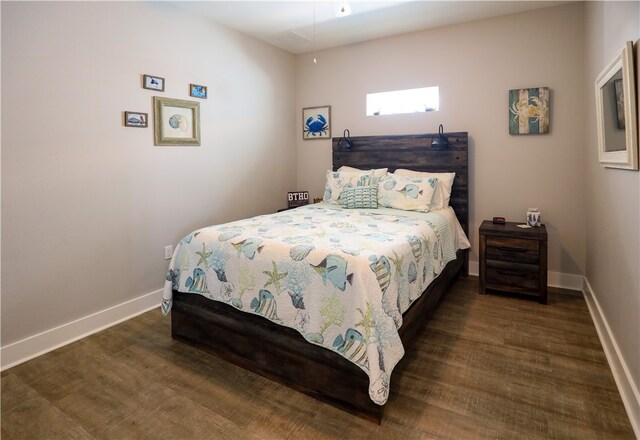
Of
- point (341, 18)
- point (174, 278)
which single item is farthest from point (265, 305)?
point (341, 18)

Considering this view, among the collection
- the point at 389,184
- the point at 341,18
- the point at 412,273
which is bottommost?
the point at 412,273

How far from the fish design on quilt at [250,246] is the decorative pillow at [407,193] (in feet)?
5.41

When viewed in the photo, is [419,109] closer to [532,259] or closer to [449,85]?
[449,85]

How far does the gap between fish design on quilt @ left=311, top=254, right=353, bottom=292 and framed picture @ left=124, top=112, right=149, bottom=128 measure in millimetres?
2006

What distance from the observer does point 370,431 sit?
164 centimetres

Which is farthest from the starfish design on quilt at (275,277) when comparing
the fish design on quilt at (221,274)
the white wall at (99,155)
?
the white wall at (99,155)

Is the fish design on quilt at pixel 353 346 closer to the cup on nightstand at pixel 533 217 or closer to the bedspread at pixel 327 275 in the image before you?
the bedspread at pixel 327 275

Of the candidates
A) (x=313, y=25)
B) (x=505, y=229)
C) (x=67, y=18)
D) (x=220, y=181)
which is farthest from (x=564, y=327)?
(x=67, y=18)

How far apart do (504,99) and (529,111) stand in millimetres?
258

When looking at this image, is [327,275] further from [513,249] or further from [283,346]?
[513,249]

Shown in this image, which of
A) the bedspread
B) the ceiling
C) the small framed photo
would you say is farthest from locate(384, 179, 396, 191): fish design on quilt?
the small framed photo

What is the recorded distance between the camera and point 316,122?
4.54m

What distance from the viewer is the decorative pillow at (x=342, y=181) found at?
3619 millimetres

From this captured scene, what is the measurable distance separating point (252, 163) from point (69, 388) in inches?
105
